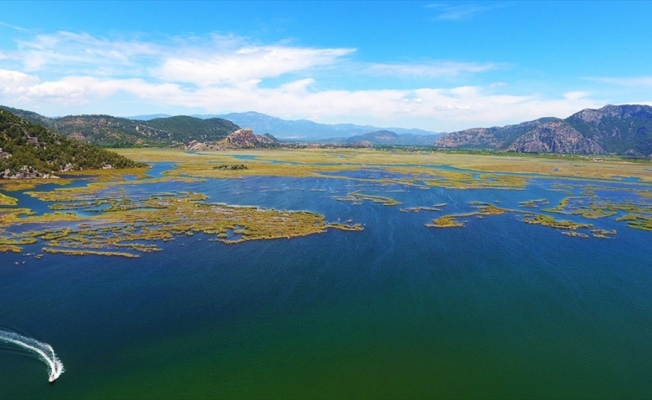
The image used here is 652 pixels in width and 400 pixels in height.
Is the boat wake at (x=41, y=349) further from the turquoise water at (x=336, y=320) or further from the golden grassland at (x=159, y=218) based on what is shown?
the golden grassland at (x=159, y=218)

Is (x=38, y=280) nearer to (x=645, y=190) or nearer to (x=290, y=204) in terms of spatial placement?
(x=290, y=204)

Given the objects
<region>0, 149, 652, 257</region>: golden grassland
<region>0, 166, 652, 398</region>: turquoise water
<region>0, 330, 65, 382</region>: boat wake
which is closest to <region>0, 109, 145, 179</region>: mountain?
<region>0, 149, 652, 257</region>: golden grassland

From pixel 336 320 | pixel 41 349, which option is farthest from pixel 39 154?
pixel 336 320

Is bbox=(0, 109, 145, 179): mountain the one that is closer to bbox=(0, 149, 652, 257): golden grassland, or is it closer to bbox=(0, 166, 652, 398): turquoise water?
bbox=(0, 149, 652, 257): golden grassland

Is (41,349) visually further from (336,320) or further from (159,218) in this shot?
(159,218)

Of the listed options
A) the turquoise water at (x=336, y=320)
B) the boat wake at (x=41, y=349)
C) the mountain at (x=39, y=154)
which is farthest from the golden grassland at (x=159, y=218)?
the boat wake at (x=41, y=349)

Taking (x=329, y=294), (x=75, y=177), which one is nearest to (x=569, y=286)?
(x=329, y=294)
